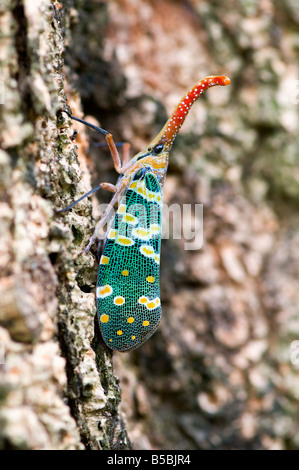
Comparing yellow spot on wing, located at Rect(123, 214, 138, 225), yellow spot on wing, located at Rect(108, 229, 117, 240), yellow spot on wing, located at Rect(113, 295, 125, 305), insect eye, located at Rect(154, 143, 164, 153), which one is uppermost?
insect eye, located at Rect(154, 143, 164, 153)

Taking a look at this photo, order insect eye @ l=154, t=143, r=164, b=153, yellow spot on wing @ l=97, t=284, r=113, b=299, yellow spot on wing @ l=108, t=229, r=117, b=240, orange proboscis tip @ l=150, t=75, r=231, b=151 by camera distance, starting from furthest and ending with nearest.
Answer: insect eye @ l=154, t=143, r=164, b=153
orange proboscis tip @ l=150, t=75, r=231, b=151
yellow spot on wing @ l=108, t=229, r=117, b=240
yellow spot on wing @ l=97, t=284, r=113, b=299

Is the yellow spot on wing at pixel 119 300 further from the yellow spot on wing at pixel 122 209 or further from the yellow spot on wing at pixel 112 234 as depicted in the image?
the yellow spot on wing at pixel 122 209

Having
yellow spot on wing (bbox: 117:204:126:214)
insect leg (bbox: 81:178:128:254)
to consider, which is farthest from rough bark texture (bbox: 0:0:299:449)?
yellow spot on wing (bbox: 117:204:126:214)

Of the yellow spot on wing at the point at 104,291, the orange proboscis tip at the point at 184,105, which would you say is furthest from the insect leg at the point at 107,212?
the orange proboscis tip at the point at 184,105

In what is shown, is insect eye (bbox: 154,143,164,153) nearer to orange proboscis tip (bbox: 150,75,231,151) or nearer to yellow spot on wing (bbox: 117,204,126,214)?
orange proboscis tip (bbox: 150,75,231,151)

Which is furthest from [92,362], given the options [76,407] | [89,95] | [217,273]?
[89,95]

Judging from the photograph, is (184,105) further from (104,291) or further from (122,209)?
(104,291)

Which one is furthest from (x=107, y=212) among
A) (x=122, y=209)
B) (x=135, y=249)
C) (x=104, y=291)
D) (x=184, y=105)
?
(x=184, y=105)
